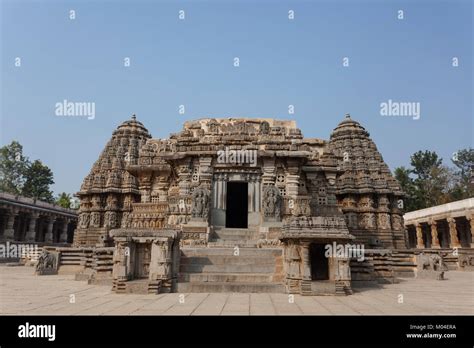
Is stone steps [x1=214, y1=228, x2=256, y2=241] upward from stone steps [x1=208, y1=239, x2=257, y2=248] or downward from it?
upward

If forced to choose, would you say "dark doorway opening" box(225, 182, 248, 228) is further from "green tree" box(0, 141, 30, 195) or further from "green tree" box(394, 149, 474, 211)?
"green tree" box(0, 141, 30, 195)

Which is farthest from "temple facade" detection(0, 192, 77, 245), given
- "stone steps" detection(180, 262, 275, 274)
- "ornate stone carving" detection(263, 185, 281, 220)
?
"stone steps" detection(180, 262, 275, 274)

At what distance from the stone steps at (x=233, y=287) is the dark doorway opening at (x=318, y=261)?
2.05 metres

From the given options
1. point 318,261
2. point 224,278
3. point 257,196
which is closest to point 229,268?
point 224,278

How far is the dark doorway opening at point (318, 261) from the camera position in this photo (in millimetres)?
11328

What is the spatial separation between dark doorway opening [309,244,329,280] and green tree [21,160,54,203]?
6188cm

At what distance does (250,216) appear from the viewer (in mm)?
16234

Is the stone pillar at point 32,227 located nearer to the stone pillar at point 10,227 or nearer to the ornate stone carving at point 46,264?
the stone pillar at point 10,227

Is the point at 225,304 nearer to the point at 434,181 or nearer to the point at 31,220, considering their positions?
the point at 31,220

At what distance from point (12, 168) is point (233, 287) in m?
62.3

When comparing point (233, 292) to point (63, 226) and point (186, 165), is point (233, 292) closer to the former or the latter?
point (186, 165)

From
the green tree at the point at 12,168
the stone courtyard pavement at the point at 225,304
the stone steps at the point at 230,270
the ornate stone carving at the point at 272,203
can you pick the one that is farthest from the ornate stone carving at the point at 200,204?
the green tree at the point at 12,168

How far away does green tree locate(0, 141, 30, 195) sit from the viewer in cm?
5756
